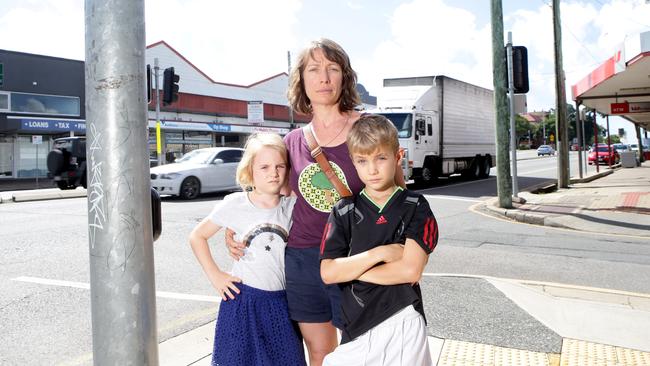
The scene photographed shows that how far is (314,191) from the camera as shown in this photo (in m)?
2.34

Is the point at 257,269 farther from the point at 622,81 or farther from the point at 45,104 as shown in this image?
the point at 45,104

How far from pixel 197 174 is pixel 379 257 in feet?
43.6

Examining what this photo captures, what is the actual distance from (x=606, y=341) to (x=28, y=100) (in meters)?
31.2

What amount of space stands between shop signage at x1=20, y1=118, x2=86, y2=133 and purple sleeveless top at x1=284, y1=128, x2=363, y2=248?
2893cm

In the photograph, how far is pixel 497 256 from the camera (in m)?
6.98

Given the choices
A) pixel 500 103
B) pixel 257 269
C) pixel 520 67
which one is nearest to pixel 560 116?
pixel 520 67

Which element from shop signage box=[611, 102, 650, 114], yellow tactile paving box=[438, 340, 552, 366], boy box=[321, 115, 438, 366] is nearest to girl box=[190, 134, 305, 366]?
boy box=[321, 115, 438, 366]

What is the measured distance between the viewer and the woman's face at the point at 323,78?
242cm

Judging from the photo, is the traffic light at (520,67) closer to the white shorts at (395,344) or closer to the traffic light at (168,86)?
the traffic light at (168,86)

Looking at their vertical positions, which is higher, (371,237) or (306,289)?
(371,237)

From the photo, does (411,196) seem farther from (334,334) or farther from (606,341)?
(606,341)

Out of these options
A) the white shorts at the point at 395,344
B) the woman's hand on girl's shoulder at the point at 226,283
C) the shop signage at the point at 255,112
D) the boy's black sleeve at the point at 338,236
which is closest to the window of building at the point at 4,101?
the shop signage at the point at 255,112

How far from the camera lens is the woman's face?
2418mm

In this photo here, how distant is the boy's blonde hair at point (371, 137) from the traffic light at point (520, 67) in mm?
11268
